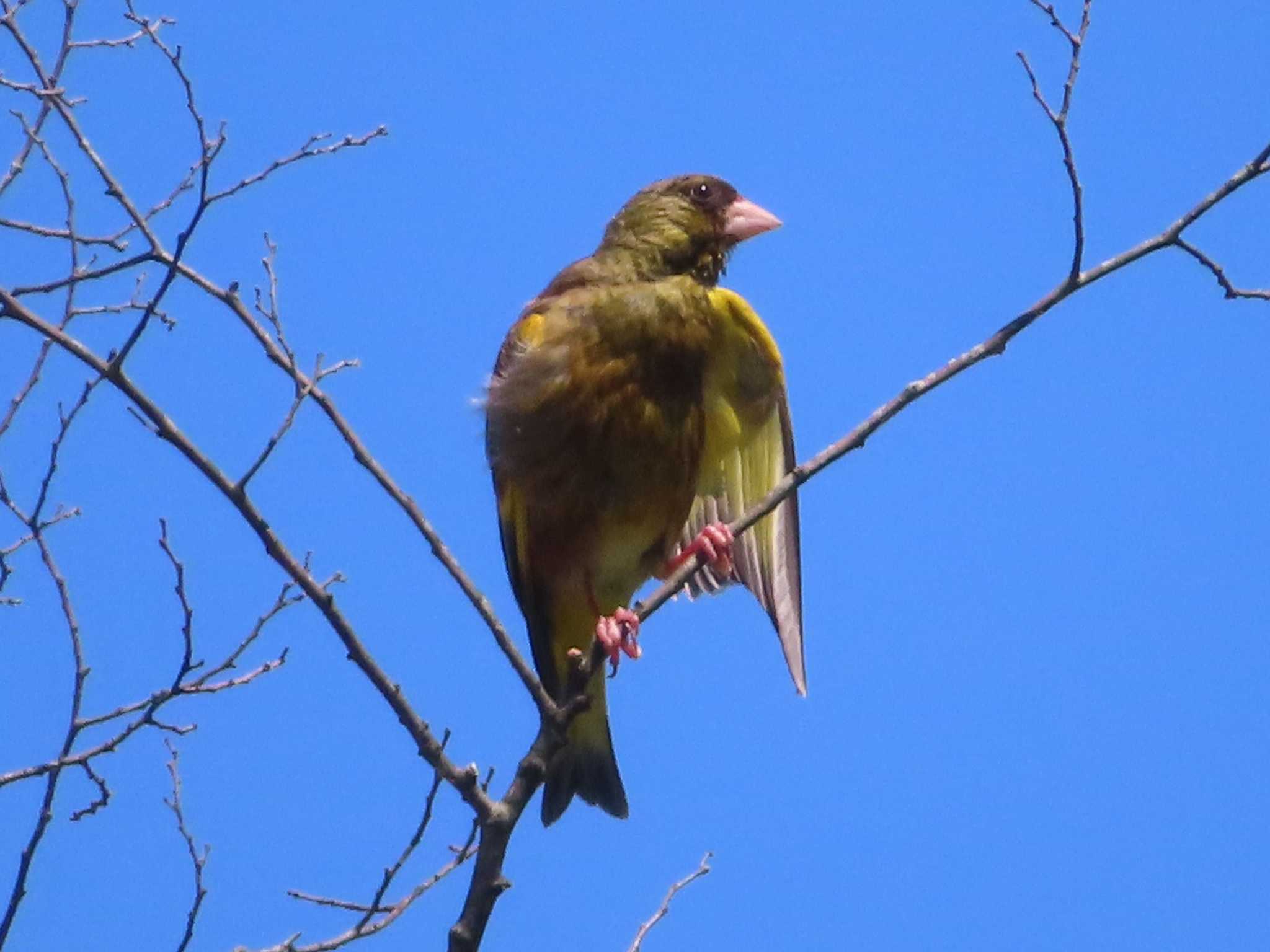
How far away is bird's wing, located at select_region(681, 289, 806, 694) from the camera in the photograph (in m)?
5.02

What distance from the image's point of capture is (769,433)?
17.1ft

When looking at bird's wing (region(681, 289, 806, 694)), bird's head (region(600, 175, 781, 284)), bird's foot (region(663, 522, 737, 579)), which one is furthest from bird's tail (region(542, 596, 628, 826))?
bird's head (region(600, 175, 781, 284))

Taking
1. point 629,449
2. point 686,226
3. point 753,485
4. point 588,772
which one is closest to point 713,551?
point 629,449

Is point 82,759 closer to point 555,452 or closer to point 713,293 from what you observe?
point 555,452

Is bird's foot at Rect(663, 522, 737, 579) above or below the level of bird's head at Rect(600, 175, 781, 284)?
below

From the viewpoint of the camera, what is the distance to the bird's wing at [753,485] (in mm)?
5016

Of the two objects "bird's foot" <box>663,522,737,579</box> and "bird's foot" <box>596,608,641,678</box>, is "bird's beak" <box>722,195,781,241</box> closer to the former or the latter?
"bird's foot" <box>663,522,737,579</box>

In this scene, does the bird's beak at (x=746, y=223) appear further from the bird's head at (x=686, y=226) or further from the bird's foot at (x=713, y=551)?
the bird's foot at (x=713, y=551)

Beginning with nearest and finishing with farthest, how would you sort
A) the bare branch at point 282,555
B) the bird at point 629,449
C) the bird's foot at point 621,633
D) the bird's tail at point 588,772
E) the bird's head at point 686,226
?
the bare branch at point 282,555
the bird's foot at point 621,633
the bird at point 629,449
the bird's tail at point 588,772
the bird's head at point 686,226

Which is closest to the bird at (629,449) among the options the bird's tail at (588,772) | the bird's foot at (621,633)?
the bird's tail at (588,772)

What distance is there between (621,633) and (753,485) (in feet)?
3.57

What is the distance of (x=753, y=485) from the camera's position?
5.23m

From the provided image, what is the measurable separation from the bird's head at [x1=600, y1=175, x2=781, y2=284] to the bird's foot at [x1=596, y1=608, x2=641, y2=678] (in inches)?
54.0

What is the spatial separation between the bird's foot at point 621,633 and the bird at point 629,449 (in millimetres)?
393
